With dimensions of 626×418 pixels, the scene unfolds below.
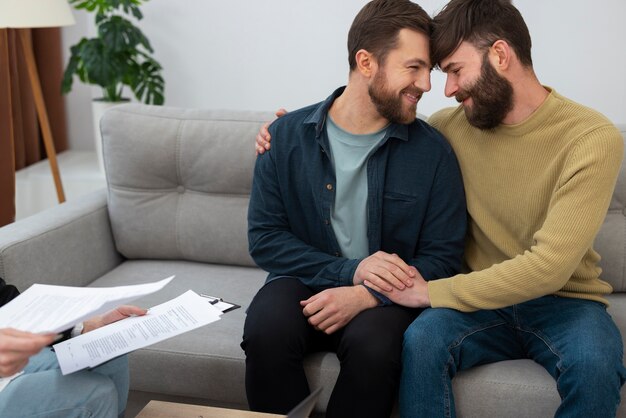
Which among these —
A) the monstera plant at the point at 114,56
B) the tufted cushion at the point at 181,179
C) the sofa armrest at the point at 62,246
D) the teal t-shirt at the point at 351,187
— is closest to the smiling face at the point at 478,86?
the teal t-shirt at the point at 351,187

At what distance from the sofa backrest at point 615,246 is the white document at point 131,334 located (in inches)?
45.8

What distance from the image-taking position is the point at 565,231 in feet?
5.78

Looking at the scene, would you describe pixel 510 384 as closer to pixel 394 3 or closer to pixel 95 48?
pixel 394 3

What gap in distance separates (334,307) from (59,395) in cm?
64

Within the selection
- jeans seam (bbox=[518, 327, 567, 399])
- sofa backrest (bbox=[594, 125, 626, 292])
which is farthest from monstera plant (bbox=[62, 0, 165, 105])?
jeans seam (bbox=[518, 327, 567, 399])

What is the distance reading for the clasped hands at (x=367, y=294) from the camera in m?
1.88

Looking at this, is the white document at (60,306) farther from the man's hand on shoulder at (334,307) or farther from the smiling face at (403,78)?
the smiling face at (403,78)

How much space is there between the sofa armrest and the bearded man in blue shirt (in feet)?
2.01

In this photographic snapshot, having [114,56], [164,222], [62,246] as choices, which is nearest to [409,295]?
[164,222]

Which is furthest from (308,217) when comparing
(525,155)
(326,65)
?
(326,65)

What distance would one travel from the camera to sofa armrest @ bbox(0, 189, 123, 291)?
86.6 inches

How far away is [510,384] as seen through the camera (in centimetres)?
179

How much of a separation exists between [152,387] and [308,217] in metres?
0.57

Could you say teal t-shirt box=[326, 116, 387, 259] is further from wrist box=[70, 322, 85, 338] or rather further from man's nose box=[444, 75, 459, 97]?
wrist box=[70, 322, 85, 338]
